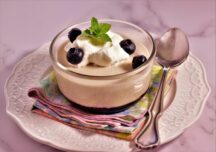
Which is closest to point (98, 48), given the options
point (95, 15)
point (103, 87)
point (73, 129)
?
point (103, 87)

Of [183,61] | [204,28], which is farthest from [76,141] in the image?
[204,28]

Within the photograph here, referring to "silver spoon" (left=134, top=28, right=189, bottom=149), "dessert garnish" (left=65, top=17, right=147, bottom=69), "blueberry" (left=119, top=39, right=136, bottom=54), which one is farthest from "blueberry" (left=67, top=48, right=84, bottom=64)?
"silver spoon" (left=134, top=28, right=189, bottom=149)

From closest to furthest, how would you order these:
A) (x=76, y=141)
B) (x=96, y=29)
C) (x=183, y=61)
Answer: (x=76, y=141) < (x=96, y=29) < (x=183, y=61)

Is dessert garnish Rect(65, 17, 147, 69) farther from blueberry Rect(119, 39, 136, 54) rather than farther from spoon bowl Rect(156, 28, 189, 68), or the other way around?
spoon bowl Rect(156, 28, 189, 68)

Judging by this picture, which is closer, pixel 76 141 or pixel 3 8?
pixel 76 141

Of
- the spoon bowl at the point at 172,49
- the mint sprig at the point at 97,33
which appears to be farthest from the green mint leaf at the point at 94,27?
the spoon bowl at the point at 172,49

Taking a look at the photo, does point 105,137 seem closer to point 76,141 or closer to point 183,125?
point 76,141
